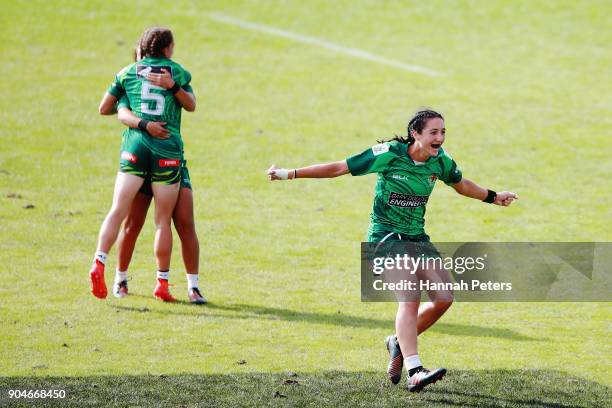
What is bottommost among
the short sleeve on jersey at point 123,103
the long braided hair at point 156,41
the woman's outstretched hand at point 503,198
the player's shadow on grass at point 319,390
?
the player's shadow on grass at point 319,390

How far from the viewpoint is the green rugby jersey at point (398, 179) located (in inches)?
329

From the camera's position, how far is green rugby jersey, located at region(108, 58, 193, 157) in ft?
32.6

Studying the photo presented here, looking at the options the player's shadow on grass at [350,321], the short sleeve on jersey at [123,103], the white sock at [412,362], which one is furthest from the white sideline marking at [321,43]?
the white sock at [412,362]

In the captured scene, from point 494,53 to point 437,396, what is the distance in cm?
1358

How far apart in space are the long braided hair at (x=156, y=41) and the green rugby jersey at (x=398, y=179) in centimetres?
256

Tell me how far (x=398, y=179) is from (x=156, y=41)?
293cm

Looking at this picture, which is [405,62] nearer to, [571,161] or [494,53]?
[494,53]

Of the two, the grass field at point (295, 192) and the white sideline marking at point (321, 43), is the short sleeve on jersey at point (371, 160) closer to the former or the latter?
the grass field at point (295, 192)

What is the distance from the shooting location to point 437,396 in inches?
320

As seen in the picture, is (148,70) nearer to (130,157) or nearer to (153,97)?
(153,97)

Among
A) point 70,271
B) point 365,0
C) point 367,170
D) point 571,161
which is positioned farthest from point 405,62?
point 367,170

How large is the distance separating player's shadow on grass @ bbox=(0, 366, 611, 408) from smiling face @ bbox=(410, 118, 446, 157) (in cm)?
186

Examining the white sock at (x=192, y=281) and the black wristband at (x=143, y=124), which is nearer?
Answer: the black wristband at (x=143, y=124)

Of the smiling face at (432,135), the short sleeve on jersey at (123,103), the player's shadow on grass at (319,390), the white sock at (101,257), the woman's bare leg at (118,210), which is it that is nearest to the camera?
the player's shadow on grass at (319,390)
